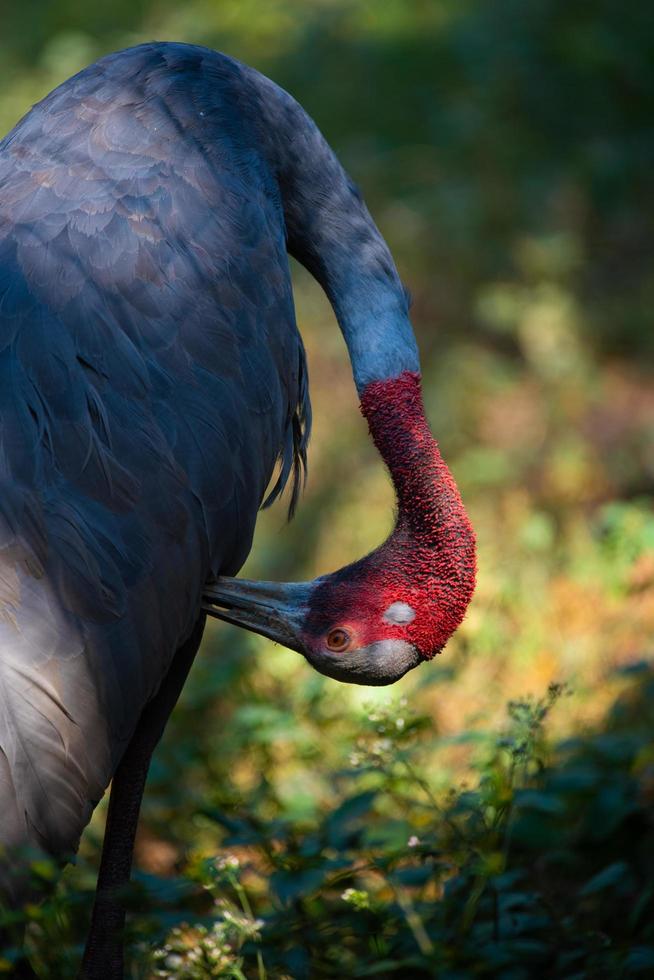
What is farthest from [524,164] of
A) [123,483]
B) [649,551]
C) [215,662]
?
[123,483]

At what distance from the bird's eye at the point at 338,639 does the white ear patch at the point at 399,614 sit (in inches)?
4.3

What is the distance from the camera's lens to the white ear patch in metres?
3.26

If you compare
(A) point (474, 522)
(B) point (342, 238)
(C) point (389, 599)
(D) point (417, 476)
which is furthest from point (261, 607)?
(A) point (474, 522)

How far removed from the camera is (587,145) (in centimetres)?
760

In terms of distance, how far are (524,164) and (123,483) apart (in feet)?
17.0

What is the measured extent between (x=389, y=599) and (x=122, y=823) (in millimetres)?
953

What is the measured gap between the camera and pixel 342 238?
3607 millimetres

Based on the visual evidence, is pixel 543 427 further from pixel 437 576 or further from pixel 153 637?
pixel 153 637

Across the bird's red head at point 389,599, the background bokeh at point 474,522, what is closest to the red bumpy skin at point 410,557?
the bird's red head at point 389,599

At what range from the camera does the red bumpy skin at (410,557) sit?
3264mm

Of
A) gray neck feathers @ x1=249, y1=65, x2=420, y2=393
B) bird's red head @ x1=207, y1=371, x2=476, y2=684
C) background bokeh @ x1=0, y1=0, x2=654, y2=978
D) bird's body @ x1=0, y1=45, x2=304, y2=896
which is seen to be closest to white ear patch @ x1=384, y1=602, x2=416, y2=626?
bird's red head @ x1=207, y1=371, x2=476, y2=684

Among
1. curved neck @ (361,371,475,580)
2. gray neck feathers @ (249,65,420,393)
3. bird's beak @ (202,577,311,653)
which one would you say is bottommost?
bird's beak @ (202,577,311,653)

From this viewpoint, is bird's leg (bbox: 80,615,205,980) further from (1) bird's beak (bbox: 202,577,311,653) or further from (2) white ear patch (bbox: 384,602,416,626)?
(2) white ear patch (bbox: 384,602,416,626)

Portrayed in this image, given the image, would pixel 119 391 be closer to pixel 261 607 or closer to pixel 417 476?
pixel 261 607
